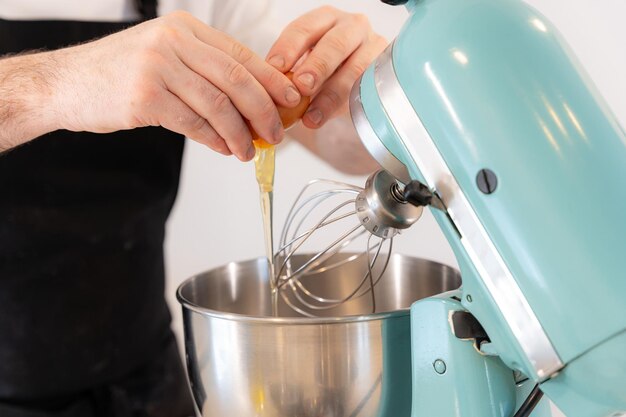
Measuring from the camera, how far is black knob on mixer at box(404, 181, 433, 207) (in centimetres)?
42

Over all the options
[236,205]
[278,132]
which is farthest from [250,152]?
[236,205]

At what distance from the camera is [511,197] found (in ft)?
1.28

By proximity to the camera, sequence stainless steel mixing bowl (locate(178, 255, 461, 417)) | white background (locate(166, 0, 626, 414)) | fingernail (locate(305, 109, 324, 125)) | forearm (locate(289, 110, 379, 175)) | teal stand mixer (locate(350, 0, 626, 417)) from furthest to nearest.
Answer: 1. white background (locate(166, 0, 626, 414))
2. forearm (locate(289, 110, 379, 175))
3. fingernail (locate(305, 109, 324, 125))
4. stainless steel mixing bowl (locate(178, 255, 461, 417))
5. teal stand mixer (locate(350, 0, 626, 417))

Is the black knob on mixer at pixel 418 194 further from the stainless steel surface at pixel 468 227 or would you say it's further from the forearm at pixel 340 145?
the forearm at pixel 340 145

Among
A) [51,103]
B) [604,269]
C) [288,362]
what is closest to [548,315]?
[604,269]

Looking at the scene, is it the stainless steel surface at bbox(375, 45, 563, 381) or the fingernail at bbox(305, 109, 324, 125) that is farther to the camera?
the fingernail at bbox(305, 109, 324, 125)

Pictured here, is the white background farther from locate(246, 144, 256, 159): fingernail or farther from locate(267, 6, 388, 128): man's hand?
locate(246, 144, 256, 159): fingernail

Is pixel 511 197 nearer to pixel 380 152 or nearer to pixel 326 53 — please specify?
pixel 380 152

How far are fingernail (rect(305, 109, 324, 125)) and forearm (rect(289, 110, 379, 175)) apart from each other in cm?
20

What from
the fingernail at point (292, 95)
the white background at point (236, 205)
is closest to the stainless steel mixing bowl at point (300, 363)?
the fingernail at point (292, 95)

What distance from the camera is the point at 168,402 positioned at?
85 cm

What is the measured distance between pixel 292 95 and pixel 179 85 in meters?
0.09

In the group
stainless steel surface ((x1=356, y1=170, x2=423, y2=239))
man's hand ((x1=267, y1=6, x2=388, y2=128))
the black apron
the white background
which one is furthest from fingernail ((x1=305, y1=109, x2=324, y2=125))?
the white background

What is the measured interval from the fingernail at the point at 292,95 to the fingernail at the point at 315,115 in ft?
0.25
